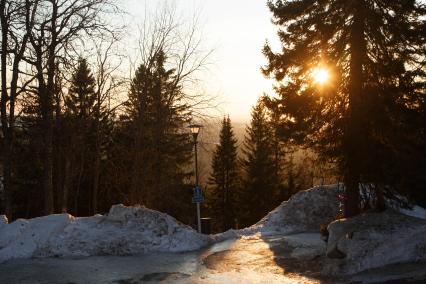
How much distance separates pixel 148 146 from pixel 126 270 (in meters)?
17.6

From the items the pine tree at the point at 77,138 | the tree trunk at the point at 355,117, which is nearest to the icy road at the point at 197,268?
the tree trunk at the point at 355,117

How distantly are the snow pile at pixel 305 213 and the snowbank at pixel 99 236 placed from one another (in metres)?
4.01

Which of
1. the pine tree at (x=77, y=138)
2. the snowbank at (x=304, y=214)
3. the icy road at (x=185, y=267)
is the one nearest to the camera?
the icy road at (x=185, y=267)

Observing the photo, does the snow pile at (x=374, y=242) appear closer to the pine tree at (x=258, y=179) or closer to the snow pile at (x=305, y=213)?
the snow pile at (x=305, y=213)

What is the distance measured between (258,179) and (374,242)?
3404 centimetres

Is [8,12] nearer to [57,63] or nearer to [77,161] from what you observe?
[57,63]

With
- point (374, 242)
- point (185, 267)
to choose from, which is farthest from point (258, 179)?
point (374, 242)

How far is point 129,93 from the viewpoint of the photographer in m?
27.9

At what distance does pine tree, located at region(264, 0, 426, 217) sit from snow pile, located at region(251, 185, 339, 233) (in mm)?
4166

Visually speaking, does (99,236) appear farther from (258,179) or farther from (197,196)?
(258,179)

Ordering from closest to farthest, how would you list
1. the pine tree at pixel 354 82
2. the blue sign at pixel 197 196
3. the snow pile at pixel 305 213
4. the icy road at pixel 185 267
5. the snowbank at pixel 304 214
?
1. the icy road at pixel 185 267
2. the pine tree at pixel 354 82
3. the snowbank at pixel 304 214
4. the snow pile at pixel 305 213
5. the blue sign at pixel 197 196

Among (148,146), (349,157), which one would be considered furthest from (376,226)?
(148,146)

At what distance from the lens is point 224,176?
1881 inches

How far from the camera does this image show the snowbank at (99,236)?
12062mm
